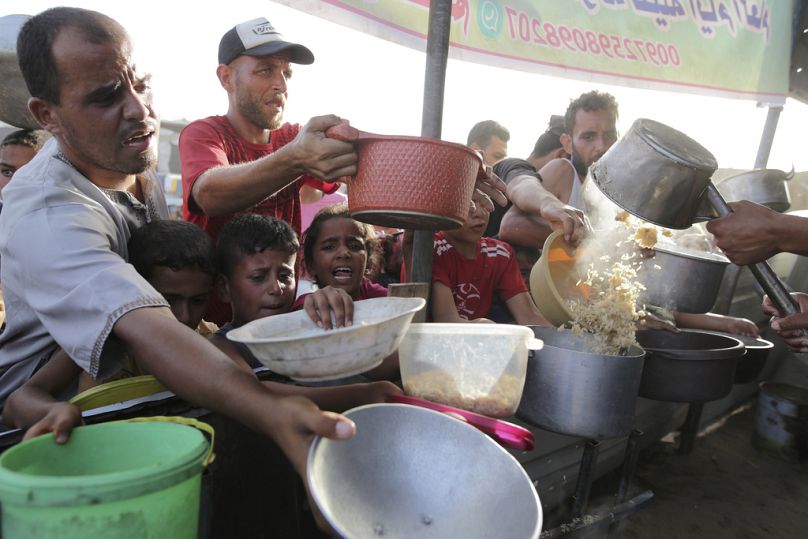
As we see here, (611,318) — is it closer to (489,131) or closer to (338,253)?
(338,253)

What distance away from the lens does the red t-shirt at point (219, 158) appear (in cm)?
213

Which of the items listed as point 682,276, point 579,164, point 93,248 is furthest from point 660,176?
point 93,248

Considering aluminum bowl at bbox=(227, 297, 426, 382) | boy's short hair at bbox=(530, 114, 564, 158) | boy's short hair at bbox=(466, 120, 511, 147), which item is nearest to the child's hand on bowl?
aluminum bowl at bbox=(227, 297, 426, 382)

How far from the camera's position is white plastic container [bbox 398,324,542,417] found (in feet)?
4.51

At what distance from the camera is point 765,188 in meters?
3.75

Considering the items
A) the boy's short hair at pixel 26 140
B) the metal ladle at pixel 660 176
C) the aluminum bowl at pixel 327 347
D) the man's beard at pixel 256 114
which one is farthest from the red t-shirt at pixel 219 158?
the boy's short hair at pixel 26 140

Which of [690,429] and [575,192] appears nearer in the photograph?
[575,192]

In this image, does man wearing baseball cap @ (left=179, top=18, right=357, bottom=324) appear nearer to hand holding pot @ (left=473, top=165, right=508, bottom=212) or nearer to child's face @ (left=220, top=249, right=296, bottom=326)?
child's face @ (left=220, top=249, right=296, bottom=326)

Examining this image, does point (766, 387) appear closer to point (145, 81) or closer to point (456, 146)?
point (456, 146)

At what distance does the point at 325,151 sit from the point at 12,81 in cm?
234

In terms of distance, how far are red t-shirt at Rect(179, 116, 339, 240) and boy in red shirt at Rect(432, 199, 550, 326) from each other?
0.85 meters

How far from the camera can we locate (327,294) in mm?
1271

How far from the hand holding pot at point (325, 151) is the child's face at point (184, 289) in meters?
0.73

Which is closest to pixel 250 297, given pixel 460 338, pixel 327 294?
pixel 327 294
